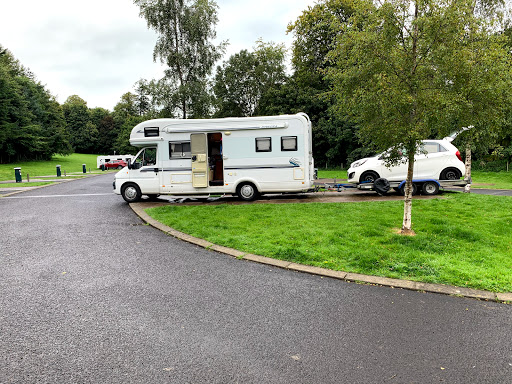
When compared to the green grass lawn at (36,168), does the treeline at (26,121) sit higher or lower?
higher

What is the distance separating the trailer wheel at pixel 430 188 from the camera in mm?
A: 12438

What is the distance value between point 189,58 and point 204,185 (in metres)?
22.4

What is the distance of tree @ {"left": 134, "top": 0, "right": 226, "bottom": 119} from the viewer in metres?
29.7

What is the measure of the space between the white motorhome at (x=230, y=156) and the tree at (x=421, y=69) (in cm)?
528

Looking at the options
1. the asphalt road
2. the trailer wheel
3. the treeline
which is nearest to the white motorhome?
the trailer wheel

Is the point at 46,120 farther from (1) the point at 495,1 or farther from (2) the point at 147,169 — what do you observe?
(1) the point at 495,1

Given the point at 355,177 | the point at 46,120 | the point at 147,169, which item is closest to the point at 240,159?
the point at 147,169

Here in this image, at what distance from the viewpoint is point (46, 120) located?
58.9 metres

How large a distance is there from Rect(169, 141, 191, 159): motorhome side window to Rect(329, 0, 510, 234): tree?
6804 millimetres

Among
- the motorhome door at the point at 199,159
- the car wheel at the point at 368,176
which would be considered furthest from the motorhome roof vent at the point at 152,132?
the car wheel at the point at 368,176

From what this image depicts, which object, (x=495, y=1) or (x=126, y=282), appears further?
(x=495, y=1)

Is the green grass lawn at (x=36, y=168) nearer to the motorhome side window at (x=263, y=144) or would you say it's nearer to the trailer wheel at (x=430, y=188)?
the motorhome side window at (x=263, y=144)

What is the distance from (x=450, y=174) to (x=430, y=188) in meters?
1.03

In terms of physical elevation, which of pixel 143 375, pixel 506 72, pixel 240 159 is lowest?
pixel 143 375
